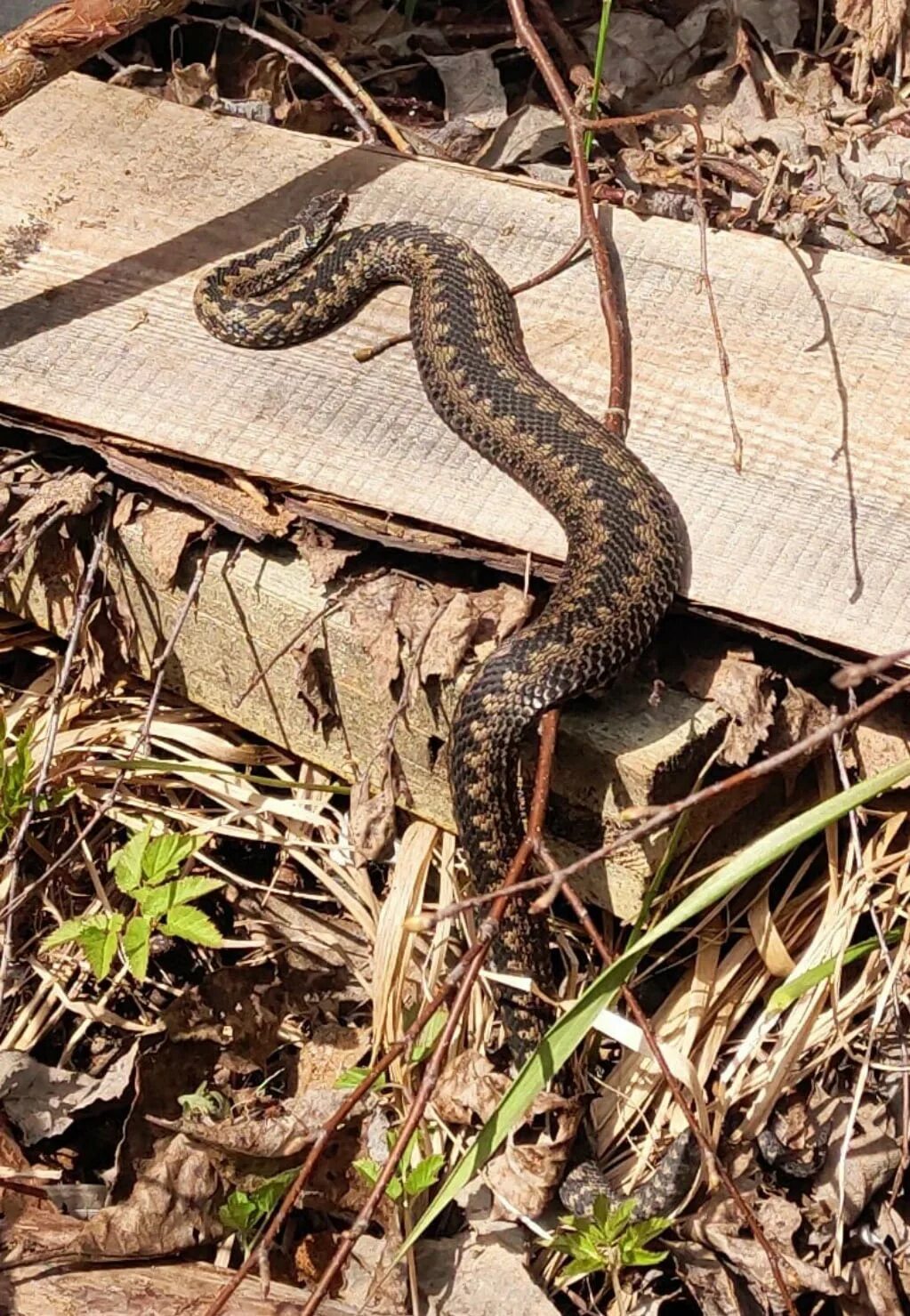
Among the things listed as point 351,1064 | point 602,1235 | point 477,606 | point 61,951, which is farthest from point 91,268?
point 602,1235

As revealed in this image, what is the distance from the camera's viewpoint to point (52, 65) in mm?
4219

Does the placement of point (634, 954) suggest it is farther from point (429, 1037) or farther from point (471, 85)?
point (471, 85)

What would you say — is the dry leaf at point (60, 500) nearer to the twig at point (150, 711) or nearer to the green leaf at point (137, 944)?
the twig at point (150, 711)

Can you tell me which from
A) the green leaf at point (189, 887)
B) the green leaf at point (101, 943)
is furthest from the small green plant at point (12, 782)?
the green leaf at point (189, 887)

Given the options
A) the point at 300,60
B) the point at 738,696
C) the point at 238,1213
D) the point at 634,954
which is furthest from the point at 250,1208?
the point at 300,60

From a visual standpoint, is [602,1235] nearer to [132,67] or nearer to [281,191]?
[281,191]

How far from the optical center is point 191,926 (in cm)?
366

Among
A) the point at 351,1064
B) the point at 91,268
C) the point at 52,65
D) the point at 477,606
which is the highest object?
the point at 52,65

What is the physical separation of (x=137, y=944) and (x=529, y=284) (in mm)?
2348

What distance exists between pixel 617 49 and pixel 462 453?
284cm

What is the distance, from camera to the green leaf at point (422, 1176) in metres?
3.47

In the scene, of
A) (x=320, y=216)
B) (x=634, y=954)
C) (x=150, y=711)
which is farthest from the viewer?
(x=320, y=216)

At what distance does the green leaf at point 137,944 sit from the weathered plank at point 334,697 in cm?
67

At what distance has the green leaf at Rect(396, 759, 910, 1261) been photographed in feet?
8.96
